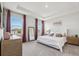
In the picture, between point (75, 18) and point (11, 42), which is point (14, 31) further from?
point (75, 18)

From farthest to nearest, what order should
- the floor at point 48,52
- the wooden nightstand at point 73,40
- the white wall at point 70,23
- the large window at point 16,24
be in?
the white wall at point 70,23 → the large window at point 16,24 → the wooden nightstand at point 73,40 → the floor at point 48,52

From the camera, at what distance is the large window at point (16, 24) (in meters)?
5.07

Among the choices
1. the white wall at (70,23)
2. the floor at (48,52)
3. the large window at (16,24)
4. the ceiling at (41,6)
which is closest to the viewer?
the floor at (48,52)

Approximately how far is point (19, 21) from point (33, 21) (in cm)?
156

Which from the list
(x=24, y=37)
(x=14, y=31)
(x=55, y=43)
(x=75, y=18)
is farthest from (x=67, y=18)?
(x=14, y=31)

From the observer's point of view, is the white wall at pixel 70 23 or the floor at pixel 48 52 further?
the white wall at pixel 70 23

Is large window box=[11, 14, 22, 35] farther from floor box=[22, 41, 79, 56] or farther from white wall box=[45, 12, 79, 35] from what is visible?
white wall box=[45, 12, 79, 35]

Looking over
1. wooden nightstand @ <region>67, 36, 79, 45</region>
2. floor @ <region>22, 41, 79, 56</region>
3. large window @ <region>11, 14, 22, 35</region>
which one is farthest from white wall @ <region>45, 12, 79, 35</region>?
large window @ <region>11, 14, 22, 35</region>

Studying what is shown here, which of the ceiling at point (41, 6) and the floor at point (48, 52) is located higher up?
the ceiling at point (41, 6)

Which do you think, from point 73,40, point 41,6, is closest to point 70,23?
point 73,40

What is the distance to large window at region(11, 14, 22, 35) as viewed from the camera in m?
5.07

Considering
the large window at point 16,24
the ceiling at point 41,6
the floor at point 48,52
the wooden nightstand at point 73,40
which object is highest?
the ceiling at point 41,6

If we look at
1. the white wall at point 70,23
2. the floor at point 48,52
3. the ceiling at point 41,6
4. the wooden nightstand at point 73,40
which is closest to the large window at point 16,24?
the ceiling at point 41,6

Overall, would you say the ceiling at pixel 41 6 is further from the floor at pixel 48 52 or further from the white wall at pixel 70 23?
the floor at pixel 48 52
